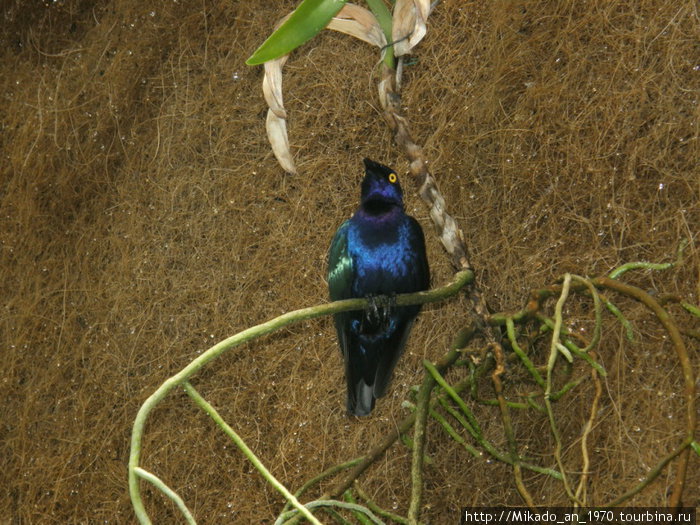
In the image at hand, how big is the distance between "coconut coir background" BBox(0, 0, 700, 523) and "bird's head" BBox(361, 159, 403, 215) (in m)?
0.21

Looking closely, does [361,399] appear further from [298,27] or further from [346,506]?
[298,27]

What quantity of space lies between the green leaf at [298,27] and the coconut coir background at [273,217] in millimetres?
425

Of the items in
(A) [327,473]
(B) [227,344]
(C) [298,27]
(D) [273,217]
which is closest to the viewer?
(B) [227,344]

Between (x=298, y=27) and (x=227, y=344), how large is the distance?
0.61 m

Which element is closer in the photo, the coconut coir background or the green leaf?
the green leaf

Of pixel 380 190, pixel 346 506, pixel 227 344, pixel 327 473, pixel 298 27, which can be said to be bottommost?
pixel 327 473

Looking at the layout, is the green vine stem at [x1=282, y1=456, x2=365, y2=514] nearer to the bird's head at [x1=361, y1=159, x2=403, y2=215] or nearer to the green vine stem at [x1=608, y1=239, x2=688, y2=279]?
the bird's head at [x1=361, y1=159, x2=403, y2=215]

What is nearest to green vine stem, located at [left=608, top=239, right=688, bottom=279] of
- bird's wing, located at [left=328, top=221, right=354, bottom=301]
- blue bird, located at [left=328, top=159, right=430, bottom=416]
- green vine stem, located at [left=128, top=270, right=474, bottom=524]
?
green vine stem, located at [left=128, top=270, right=474, bottom=524]

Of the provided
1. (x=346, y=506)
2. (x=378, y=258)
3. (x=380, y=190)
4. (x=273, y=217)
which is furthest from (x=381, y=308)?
(x=273, y=217)

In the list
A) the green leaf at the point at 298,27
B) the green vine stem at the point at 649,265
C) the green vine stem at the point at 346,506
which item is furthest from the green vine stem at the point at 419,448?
the green leaf at the point at 298,27

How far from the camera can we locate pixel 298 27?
146 cm

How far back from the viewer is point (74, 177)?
206 cm

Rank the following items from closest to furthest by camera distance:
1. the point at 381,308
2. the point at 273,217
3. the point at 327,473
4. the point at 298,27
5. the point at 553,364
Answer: the point at 553,364 → the point at 298,27 → the point at 381,308 → the point at 327,473 → the point at 273,217

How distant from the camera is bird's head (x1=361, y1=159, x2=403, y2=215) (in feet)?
5.30
